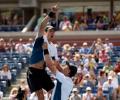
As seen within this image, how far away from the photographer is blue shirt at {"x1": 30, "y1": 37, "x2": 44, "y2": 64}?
7.73 meters

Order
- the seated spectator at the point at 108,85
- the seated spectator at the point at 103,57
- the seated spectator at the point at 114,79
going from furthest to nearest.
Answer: the seated spectator at the point at 103,57, the seated spectator at the point at 114,79, the seated spectator at the point at 108,85

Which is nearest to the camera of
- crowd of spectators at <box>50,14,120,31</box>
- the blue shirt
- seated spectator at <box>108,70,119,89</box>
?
the blue shirt

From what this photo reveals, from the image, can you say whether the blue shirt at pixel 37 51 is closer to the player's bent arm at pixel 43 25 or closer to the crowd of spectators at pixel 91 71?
the player's bent arm at pixel 43 25

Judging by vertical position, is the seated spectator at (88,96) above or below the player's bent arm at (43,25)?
below

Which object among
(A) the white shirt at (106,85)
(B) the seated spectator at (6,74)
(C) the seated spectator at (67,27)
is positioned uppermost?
(C) the seated spectator at (67,27)

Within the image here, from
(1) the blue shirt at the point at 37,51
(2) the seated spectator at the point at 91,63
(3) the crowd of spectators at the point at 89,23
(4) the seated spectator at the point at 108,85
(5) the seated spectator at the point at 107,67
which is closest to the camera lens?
(1) the blue shirt at the point at 37,51

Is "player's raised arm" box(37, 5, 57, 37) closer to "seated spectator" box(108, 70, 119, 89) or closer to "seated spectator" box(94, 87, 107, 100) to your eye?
"seated spectator" box(94, 87, 107, 100)

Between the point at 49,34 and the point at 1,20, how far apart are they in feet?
70.5

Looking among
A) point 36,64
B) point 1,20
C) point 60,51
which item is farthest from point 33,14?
point 36,64

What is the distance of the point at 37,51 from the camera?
307 inches

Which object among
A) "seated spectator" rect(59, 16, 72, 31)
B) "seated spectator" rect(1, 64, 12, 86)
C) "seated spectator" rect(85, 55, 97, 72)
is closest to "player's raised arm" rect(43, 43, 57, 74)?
"seated spectator" rect(85, 55, 97, 72)

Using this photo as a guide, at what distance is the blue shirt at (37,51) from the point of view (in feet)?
25.4

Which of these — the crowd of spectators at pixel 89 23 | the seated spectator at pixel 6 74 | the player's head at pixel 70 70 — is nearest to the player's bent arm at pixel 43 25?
the player's head at pixel 70 70

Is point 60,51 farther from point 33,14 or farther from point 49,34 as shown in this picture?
point 49,34
